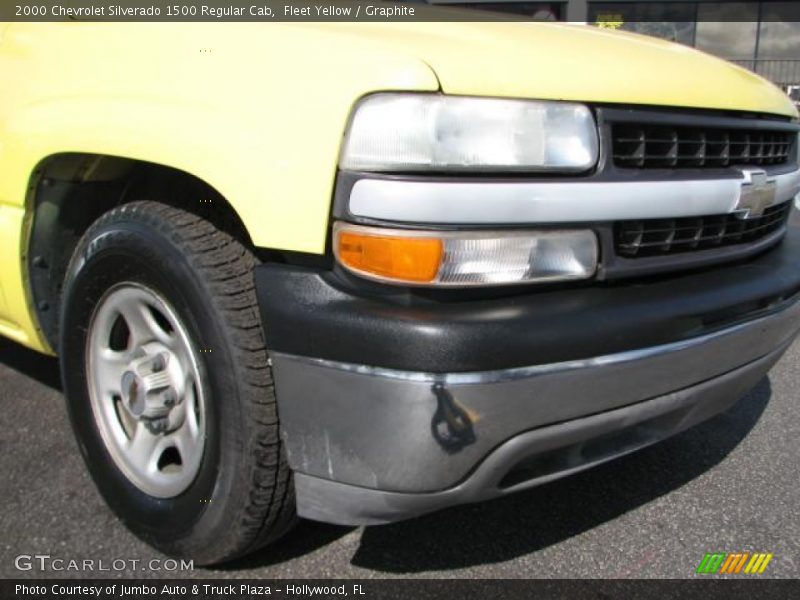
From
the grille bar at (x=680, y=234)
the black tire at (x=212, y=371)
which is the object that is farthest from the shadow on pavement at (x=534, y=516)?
the grille bar at (x=680, y=234)

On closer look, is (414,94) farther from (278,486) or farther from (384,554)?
(384,554)

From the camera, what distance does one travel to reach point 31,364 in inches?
143

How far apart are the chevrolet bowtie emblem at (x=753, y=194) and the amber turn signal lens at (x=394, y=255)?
2.98 feet

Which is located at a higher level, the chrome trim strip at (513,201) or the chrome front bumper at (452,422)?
the chrome trim strip at (513,201)

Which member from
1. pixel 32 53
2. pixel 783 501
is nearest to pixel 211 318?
pixel 32 53

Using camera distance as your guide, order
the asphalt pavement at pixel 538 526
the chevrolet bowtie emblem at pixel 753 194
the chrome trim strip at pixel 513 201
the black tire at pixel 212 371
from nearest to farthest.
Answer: the chrome trim strip at pixel 513 201 → the black tire at pixel 212 371 → the chevrolet bowtie emblem at pixel 753 194 → the asphalt pavement at pixel 538 526

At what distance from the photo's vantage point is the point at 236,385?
1.75 metres

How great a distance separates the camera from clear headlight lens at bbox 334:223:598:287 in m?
1.54

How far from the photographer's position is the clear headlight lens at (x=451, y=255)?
60.5 inches

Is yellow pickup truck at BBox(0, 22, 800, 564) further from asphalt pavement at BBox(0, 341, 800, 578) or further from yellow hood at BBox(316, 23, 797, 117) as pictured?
asphalt pavement at BBox(0, 341, 800, 578)

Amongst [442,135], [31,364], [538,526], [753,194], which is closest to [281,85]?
[442,135]

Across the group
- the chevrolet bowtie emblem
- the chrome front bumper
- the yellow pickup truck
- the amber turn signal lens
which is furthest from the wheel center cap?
the chevrolet bowtie emblem

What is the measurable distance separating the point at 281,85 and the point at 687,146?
1009 millimetres

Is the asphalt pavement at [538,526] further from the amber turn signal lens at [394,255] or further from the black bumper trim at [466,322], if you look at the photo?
the amber turn signal lens at [394,255]
